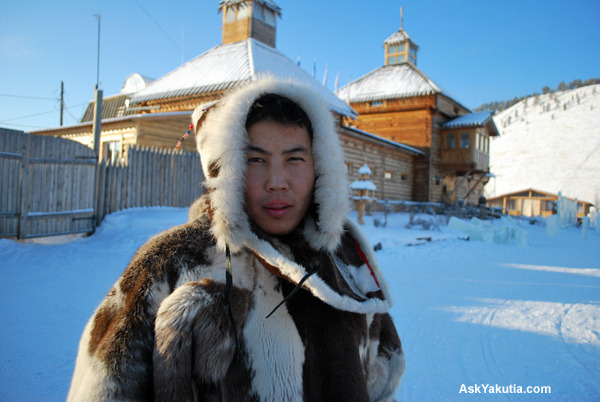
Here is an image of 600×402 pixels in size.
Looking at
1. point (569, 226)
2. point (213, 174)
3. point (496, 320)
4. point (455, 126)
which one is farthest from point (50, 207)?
point (569, 226)

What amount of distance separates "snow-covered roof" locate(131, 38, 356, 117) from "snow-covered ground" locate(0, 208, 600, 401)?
823cm

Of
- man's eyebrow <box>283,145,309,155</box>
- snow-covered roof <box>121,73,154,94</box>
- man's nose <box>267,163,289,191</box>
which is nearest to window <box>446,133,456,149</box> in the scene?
snow-covered roof <box>121,73,154,94</box>

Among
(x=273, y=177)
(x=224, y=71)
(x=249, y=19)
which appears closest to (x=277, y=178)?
(x=273, y=177)

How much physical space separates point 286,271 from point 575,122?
323ft

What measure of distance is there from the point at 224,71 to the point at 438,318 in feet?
43.6

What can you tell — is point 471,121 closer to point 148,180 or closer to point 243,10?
point 243,10

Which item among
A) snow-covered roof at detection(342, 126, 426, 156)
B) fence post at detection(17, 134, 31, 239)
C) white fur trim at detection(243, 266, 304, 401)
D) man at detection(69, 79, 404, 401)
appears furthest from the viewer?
snow-covered roof at detection(342, 126, 426, 156)

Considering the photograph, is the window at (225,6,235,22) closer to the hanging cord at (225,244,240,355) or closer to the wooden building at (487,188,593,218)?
the hanging cord at (225,244,240,355)

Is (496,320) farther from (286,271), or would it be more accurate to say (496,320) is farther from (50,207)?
(50,207)

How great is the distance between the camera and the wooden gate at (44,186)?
661cm

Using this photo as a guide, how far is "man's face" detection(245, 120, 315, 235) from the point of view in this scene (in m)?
1.29

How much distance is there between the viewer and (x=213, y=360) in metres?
1.01

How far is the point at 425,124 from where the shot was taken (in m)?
22.4

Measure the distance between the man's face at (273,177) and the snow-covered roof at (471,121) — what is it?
23.8 m
